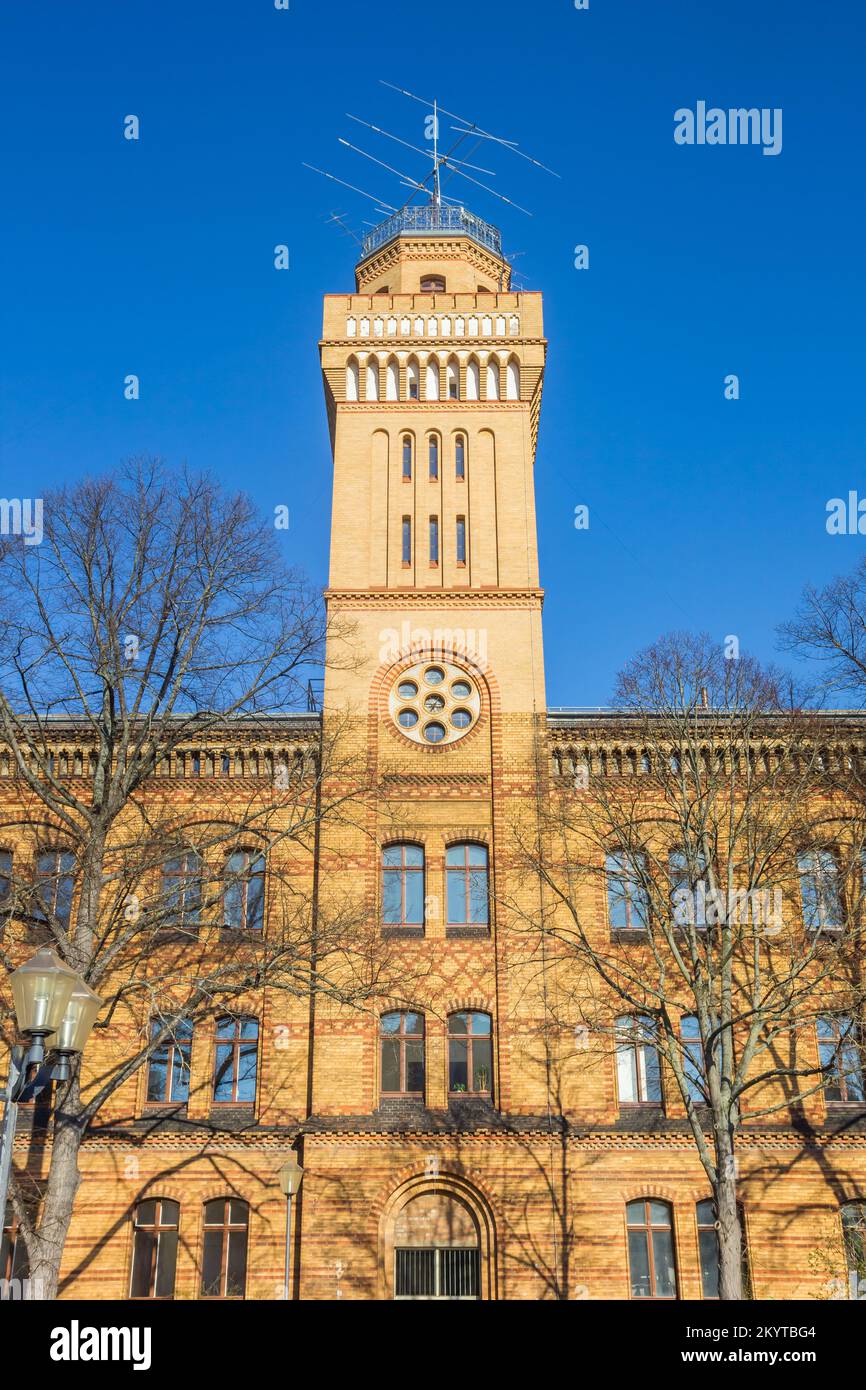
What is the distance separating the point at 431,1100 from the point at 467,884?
474 cm

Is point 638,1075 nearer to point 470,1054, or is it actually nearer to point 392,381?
point 470,1054

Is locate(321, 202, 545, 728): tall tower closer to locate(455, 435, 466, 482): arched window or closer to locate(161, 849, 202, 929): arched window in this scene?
locate(455, 435, 466, 482): arched window

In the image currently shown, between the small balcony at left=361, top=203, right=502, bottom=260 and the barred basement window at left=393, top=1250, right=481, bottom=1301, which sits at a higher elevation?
the small balcony at left=361, top=203, right=502, bottom=260

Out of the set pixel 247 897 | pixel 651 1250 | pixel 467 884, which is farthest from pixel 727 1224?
pixel 247 897

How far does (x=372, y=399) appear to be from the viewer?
33.7 m

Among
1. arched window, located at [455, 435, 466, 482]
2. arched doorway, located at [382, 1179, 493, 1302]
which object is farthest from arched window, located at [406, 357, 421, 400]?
arched doorway, located at [382, 1179, 493, 1302]

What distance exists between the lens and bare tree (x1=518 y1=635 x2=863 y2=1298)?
22781 millimetres

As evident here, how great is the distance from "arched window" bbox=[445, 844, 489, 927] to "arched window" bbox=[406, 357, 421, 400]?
13.1 meters

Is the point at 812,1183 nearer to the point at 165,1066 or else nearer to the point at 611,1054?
the point at 611,1054

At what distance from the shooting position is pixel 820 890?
22844 mm

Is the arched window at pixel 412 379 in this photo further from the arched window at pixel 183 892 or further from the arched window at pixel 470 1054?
the arched window at pixel 470 1054

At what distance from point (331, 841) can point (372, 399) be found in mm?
12756

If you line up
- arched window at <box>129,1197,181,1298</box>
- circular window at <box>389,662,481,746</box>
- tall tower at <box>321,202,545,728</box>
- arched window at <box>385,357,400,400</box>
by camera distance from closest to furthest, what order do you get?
arched window at <box>129,1197,181,1298</box> < circular window at <box>389,662,481,746</box> < tall tower at <box>321,202,545,728</box> < arched window at <box>385,357,400,400</box>
